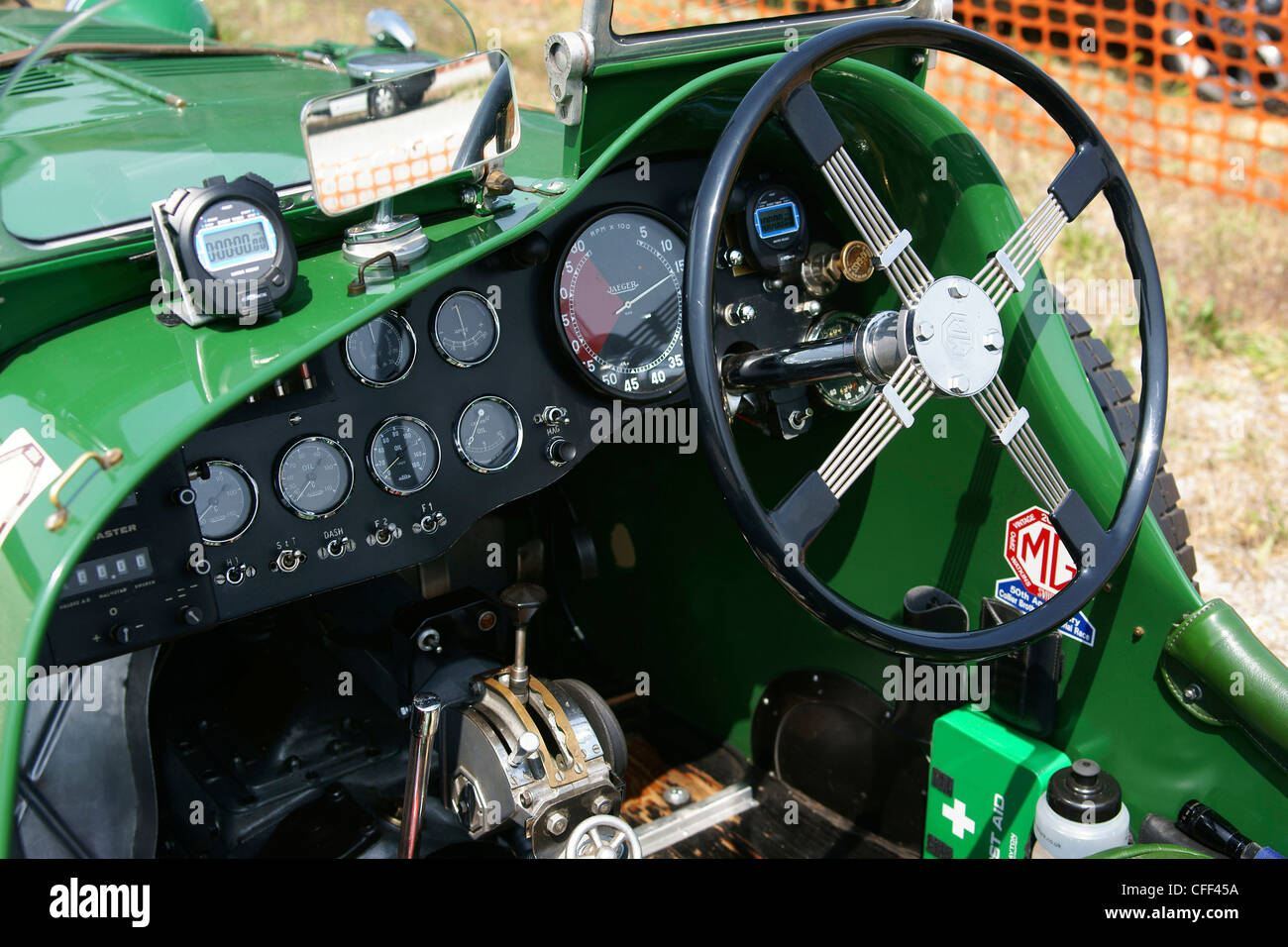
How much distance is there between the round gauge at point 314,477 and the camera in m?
1.83

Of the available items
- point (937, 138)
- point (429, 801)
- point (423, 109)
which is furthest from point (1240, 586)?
point (423, 109)

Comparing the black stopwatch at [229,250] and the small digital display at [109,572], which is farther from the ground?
the black stopwatch at [229,250]

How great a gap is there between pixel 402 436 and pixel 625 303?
0.45 m

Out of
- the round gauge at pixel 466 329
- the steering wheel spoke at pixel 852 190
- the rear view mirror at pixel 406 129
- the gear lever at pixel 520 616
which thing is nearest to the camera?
the rear view mirror at pixel 406 129

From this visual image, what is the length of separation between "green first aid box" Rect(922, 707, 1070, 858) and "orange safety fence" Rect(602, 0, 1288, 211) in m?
4.36

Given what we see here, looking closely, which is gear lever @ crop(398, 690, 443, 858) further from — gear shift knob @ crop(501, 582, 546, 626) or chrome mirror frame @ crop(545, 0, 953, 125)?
chrome mirror frame @ crop(545, 0, 953, 125)

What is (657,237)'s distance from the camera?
2.08 meters

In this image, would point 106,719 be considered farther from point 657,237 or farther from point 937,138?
point 937,138

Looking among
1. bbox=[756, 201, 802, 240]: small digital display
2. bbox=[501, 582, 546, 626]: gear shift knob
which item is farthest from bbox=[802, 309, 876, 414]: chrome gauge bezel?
bbox=[501, 582, 546, 626]: gear shift knob

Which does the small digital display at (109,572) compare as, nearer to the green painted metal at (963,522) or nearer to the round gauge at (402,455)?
the round gauge at (402,455)

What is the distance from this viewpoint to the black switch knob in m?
2.06

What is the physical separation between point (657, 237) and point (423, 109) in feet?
2.05

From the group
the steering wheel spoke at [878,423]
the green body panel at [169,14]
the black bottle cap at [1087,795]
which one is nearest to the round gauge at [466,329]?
the steering wheel spoke at [878,423]

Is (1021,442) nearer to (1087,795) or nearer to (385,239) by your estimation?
(1087,795)
